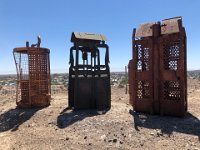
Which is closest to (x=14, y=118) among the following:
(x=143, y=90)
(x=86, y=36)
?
(x=86, y=36)

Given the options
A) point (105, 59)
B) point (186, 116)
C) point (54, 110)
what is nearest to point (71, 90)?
point (54, 110)

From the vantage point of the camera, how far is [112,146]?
693cm

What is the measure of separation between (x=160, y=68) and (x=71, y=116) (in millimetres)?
3682

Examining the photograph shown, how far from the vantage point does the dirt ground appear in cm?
707

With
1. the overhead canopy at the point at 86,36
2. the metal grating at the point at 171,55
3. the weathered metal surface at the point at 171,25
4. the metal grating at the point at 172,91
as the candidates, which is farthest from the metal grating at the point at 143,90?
the overhead canopy at the point at 86,36

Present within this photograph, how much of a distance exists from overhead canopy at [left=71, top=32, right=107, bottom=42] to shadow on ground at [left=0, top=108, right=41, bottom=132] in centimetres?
346

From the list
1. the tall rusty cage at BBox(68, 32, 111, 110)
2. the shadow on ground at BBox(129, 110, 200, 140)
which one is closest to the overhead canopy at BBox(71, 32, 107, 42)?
the tall rusty cage at BBox(68, 32, 111, 110)

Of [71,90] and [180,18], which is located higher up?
[180,18]

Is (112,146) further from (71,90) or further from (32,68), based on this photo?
(32,68)

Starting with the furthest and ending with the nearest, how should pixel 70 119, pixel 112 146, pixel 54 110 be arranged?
pixel 54 110 → pixel 70 119 → pixel 112 146

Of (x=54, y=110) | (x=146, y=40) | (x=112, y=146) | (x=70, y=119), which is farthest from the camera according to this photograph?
(x=54, y=110)

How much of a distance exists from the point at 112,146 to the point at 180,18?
208 inches

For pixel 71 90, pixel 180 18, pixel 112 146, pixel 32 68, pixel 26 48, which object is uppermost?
pixel 180 18

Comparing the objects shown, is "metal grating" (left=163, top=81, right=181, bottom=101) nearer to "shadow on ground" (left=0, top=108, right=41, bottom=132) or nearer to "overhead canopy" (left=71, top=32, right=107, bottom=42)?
"overhead canopy" (left=71, top=32, right=107, bottom=42)
